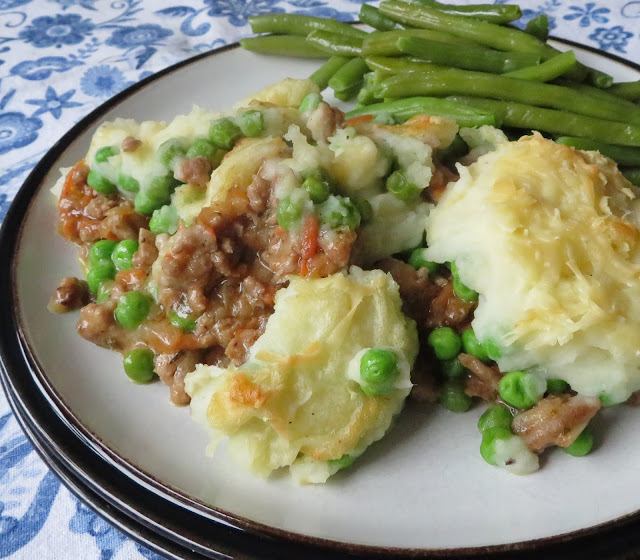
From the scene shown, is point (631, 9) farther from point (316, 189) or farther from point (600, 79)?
point (316, 189)

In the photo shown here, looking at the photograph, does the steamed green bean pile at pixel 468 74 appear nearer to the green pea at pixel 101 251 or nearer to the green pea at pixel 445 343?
the green pea at pixel 445 343

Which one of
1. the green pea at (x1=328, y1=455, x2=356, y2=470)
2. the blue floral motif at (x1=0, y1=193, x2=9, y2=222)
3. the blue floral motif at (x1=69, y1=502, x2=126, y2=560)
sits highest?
the green pea at (x1=328, y1=455, x2=356, y2=470)

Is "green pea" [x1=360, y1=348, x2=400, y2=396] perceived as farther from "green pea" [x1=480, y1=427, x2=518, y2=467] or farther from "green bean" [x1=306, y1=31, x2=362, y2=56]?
"green bean" [x1=306, y1=31, x2=362, y2=56]

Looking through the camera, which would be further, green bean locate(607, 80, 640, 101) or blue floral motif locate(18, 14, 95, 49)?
blue floral motif locate(18, 14, 95, 49)

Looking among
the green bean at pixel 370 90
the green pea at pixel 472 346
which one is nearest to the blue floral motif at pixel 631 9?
the green bean at pixel 370 90

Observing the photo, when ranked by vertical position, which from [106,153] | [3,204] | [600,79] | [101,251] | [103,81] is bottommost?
[3,204]

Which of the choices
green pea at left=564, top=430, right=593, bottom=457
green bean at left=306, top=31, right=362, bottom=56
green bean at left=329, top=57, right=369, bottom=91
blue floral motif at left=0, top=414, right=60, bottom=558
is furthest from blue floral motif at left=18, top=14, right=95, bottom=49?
green pea at left=564, top=430, right=593, bottom=457

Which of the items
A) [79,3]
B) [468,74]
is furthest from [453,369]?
[79,3]
